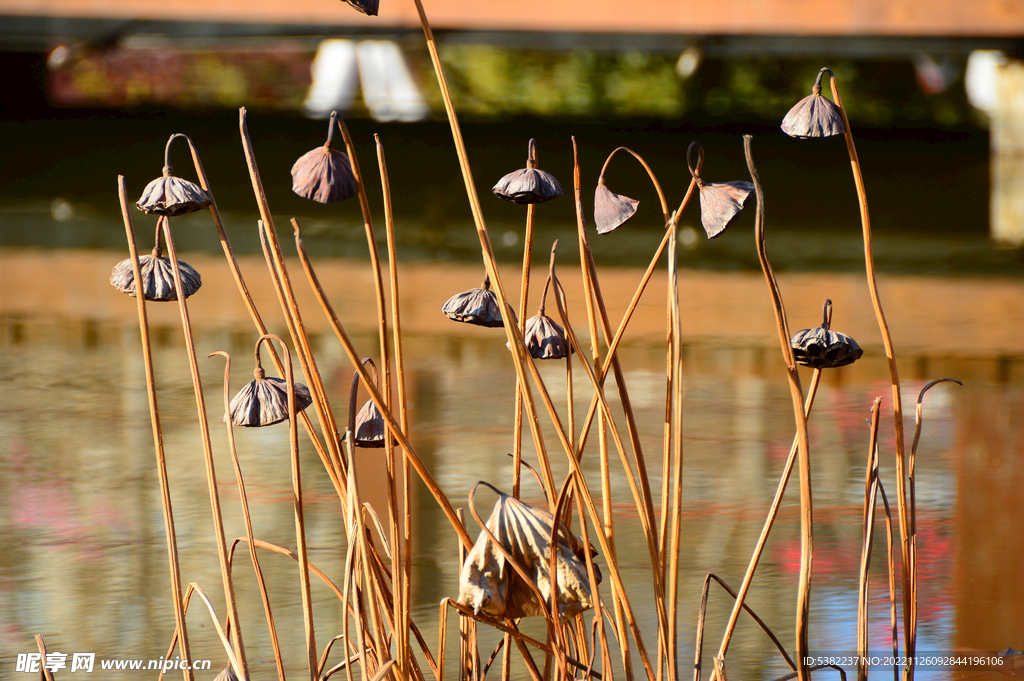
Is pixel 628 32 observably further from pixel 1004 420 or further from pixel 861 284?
pixel 1004 420

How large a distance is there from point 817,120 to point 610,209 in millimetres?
136

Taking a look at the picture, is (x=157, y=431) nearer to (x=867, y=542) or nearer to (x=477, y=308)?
(x=477, y=308)

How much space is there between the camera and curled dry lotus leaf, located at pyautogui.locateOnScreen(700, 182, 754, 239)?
581 mm

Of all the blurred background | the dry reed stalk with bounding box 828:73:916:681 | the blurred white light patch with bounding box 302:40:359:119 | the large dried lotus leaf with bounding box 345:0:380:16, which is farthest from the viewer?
the blurred white light patch with bounding box 302:40:359:119

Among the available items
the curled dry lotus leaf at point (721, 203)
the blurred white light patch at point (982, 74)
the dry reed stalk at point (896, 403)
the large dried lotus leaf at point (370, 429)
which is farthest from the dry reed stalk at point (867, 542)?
the blurred white light patch at point (982, 74)

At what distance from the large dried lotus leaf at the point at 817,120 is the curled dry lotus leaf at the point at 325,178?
260 mm

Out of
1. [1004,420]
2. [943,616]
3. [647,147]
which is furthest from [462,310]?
[647,147]

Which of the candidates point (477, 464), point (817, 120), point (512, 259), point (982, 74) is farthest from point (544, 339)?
point (982, 74)

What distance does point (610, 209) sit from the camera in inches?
25.6

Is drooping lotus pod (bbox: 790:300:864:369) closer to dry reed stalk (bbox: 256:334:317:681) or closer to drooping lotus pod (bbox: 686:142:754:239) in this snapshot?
drooping lotus pod (bbox: 686:142:754:239)

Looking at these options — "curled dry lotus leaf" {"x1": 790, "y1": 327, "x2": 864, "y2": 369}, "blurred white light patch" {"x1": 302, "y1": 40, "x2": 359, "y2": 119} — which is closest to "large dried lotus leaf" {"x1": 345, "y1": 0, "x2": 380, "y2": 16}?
"curled dry lotus leaf" {"x1": 790, "y1": 327, "x2": 864, "y2": 369}

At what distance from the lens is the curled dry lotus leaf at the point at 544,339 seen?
0.69m

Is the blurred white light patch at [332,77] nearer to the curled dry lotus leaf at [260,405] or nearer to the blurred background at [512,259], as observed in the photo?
the blurred background at [512,259]

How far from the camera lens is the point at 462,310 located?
648mm
